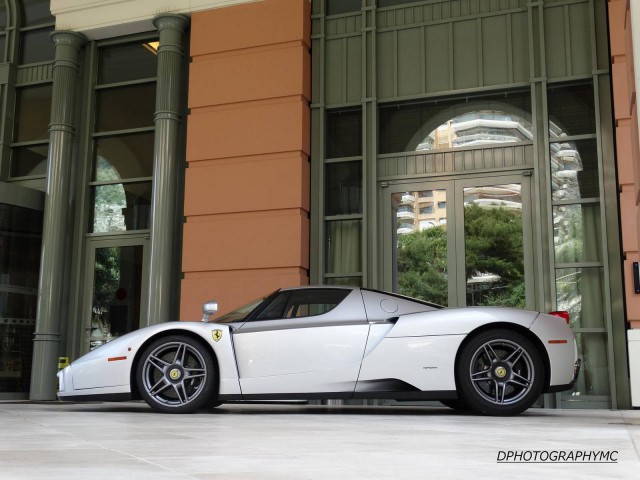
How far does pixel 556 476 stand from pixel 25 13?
1204cm

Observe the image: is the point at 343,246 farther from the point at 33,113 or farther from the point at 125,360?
the point at 33,113

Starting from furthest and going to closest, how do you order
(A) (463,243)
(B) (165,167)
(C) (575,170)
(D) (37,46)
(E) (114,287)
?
(D) (37,46)
(E) (114,287)
(B) (165,167)
(A) (463,243)
(C) (575,170)

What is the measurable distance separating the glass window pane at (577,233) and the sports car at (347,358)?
8.31ft

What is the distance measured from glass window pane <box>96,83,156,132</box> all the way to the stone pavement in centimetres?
723

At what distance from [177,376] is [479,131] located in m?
4.97

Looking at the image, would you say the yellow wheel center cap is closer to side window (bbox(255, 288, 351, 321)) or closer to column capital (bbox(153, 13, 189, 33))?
side window (bbox(255, 288, 351, 321))

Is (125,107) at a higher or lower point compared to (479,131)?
higher

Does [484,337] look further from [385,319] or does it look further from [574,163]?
[574,163]

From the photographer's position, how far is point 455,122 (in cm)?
917

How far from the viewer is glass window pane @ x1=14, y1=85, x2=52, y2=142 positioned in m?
11.4

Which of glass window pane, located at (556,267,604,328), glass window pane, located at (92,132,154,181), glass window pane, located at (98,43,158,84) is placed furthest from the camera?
glass window pane, located at (98,43,158,84)

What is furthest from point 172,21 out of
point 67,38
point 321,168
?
point 321,168

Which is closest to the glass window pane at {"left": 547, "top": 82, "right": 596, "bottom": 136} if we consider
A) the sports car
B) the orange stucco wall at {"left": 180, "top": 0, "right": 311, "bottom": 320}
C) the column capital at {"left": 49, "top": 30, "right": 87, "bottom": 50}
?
the orange stucco wall at {"left": 180, "top": 0, "right": 311, "bottom": 320}

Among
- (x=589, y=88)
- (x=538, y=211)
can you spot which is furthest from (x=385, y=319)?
(x=589, y=88)
